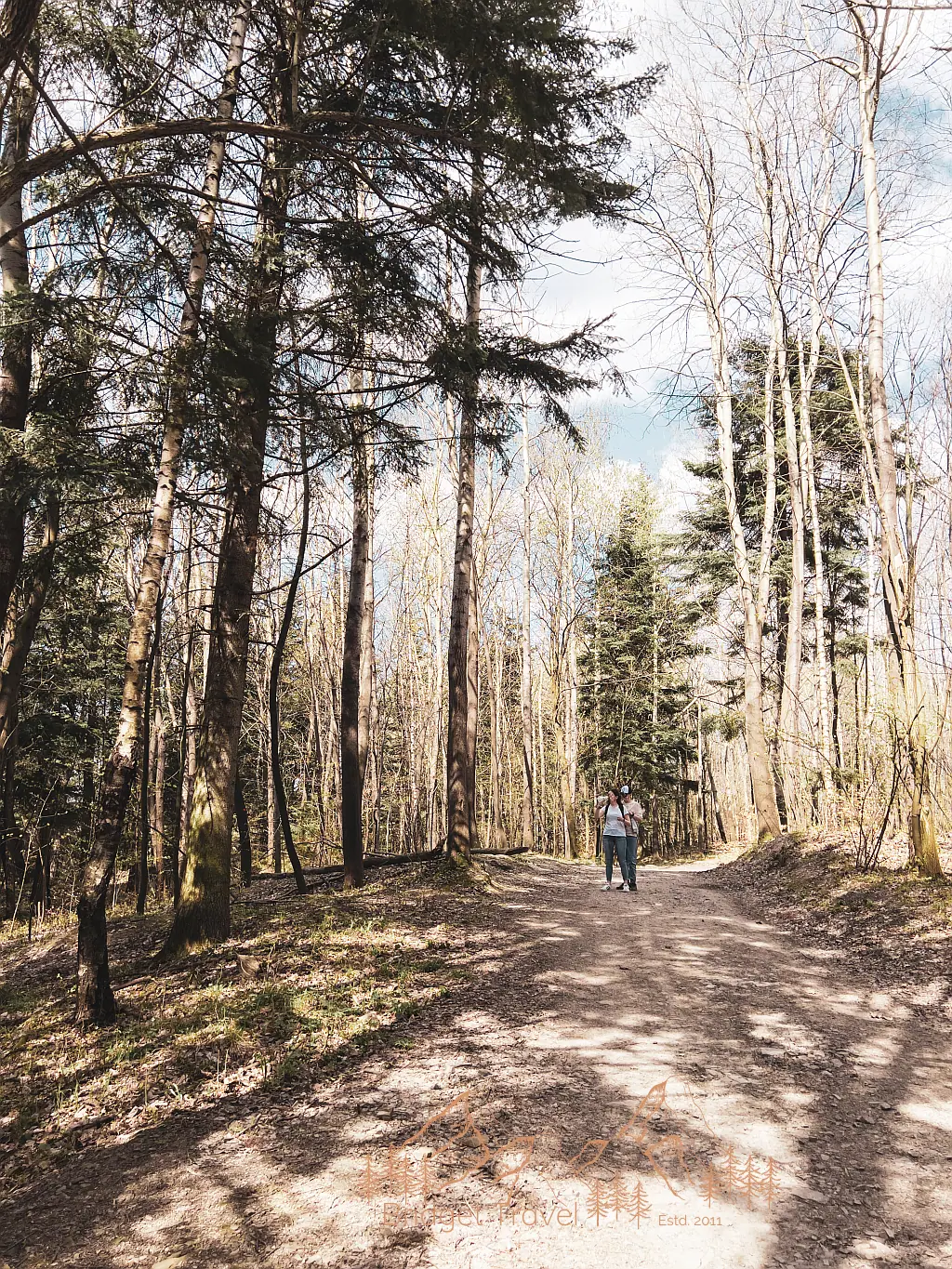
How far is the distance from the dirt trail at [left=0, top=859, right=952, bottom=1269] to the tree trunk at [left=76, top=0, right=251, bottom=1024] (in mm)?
1814

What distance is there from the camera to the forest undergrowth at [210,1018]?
172 inches

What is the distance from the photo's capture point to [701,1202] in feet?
9.79

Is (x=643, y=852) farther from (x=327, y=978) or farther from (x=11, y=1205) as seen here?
(x=11, y=1205)

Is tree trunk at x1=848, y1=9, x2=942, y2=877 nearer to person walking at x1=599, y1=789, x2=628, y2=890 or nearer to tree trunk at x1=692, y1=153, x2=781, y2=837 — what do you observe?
person walking at x1=599, y1=789, x2=628, y2=890

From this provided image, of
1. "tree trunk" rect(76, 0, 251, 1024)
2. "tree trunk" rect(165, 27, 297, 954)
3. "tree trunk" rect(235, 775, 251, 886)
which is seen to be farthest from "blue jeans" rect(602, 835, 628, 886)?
"tree trunk" rect(76, 0, 251, 1024)

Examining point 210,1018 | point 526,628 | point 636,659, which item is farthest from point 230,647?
point 636,659

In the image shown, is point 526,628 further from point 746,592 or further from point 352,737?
point 352,737

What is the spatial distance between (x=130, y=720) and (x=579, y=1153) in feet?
14.3

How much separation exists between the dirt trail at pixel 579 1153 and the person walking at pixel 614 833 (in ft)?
20.6

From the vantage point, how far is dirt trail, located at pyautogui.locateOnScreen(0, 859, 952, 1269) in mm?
2820

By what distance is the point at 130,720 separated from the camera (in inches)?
223

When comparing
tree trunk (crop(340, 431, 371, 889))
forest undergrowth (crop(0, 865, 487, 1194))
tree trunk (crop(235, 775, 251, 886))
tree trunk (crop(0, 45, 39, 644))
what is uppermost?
tree trunk (crop(0, 45, 39, 644))

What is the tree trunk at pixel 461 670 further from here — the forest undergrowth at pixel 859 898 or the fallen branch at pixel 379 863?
the forest undergrowth at pixel 859 898

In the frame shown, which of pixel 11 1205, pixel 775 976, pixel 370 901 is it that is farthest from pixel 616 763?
pixel 11 1205
